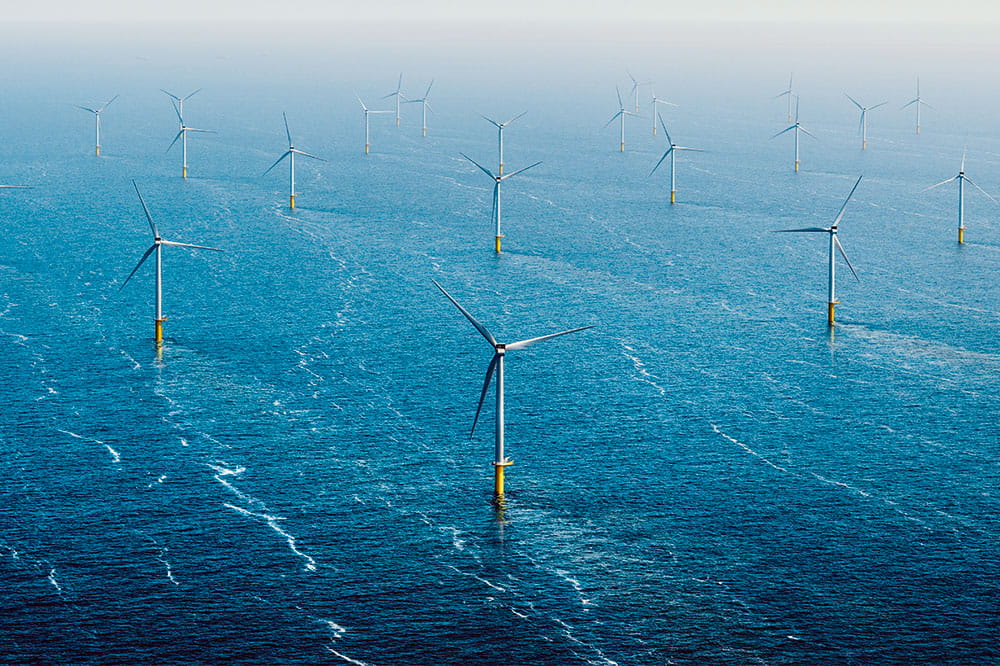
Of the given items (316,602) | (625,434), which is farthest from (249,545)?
(625,434)

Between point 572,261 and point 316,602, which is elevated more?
point 572,261

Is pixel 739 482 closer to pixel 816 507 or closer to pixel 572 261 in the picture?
pixel 816 507

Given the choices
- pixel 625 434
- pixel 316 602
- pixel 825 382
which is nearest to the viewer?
pixel 316 602

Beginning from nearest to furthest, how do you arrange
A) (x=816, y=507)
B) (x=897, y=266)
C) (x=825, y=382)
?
(x=816, y=507), (x=825, y=382), (x=897, y=266)

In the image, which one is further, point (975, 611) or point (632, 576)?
point (632, 576)

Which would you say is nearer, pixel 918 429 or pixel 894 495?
pixel 894 495

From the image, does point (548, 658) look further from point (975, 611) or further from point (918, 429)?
point (918, 429)

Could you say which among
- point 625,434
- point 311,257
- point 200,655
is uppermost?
point 311,257

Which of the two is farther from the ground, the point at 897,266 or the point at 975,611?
the point at 897,266

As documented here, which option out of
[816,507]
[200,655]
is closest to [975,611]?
[816,507]
